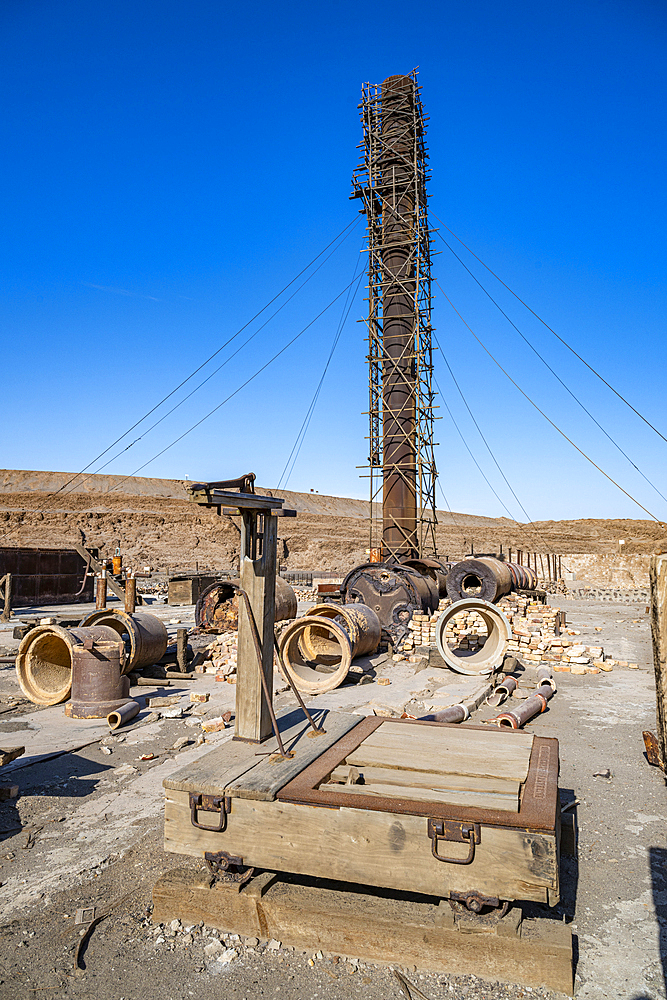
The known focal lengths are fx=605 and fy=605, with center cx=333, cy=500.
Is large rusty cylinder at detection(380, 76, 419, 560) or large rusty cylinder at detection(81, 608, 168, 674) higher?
large rusty cylinder at detection(380, 76, 419, 560)

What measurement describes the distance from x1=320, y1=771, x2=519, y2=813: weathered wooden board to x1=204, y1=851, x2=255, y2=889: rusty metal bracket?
61 centimetres

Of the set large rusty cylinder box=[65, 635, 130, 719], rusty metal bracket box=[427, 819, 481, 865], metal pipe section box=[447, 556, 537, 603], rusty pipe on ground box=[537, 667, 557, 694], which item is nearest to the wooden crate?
rusty metal bracket box=[427, 819, 481, 865]

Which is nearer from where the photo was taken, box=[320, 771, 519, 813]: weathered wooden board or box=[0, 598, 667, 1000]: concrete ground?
box=[0, 598, 667, 1000]: concrete ground

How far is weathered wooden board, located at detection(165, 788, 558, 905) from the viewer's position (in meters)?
2.82

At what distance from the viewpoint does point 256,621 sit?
13.0 feet

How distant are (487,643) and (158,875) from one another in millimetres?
8160

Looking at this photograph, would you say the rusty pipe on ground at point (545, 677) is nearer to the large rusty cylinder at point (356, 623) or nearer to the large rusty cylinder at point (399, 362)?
the large rusty cylinder at point (356, 623)

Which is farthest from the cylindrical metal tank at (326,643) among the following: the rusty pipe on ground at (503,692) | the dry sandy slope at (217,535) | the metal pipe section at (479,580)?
the dry sandy slope at (217,535)

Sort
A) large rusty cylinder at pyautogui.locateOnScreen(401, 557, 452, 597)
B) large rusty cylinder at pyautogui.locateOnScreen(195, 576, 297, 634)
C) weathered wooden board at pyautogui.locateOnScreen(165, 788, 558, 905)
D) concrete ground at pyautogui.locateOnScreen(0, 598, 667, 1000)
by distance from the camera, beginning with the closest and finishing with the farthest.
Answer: weathered wooden board at pyautogui.locateOnScreen(165, 788, 558, 905), concrete ground at pyautogui.locateOnScreen(0, 598, 667, 1000), large rusty cylinder at pyautogui.locateOnScreen(195, 576, 297, 634), large rusty cylinder at pyautogui.locateOnScreen(401, 557, 452, 597)

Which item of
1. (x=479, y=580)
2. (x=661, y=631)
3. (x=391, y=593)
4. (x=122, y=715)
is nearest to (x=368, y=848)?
(x=661, y=631)

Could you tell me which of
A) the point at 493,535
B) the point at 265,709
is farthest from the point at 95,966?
the point at 493,535

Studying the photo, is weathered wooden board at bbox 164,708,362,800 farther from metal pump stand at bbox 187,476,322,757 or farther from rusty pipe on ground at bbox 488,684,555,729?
rusty pipe on ground at bbox 488,684,555,729

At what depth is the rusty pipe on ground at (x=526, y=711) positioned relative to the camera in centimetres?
701

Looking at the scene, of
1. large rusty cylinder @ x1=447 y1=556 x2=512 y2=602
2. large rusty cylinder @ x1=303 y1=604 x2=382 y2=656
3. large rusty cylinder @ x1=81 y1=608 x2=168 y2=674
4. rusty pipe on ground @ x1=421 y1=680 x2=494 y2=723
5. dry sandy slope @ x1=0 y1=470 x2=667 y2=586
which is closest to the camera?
rusty pipe on ground @ x1=421 y1=680 x2=494 y2=723
